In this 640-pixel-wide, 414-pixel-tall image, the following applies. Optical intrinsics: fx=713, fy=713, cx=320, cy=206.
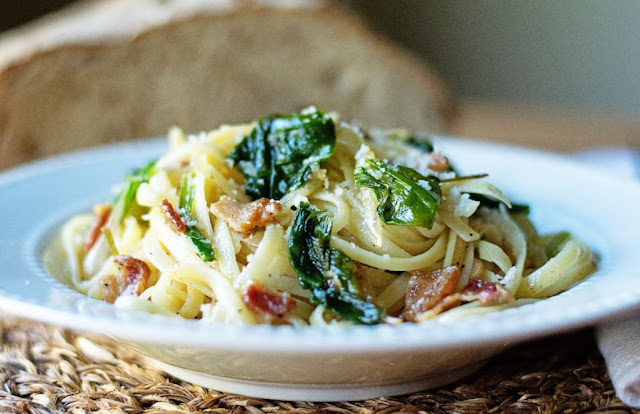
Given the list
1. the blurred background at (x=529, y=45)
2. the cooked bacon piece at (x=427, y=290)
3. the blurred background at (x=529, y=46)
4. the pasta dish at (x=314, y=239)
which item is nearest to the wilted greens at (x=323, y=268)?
the pasta dish at (x=314, y=239)

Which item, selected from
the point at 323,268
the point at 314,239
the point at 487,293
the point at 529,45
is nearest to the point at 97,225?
the point at 314,239

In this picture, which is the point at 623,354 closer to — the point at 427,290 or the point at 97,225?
the point at 427,290

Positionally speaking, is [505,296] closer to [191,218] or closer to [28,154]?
[191,218]

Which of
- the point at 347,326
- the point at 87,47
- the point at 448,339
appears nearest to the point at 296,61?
the point at 87,47

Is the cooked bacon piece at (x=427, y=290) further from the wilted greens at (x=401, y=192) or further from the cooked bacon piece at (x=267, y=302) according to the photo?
the cooked bacon piece at (x=267, y=302)

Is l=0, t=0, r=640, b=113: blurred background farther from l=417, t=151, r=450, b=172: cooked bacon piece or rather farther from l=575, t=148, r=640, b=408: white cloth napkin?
l=575, t=148, r=640, b=408: white cloth napkin

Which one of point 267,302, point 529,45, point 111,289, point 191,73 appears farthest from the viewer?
point 529,45

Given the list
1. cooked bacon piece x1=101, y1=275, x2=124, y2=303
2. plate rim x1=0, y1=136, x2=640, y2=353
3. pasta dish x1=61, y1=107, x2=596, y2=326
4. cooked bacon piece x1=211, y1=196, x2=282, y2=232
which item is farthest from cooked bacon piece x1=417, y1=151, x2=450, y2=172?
cooked bacon piece x1=101, y1=275, x2=124, y2=303

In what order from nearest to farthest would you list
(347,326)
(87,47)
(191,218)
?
(347,326) < (191,218) < (87,47)
